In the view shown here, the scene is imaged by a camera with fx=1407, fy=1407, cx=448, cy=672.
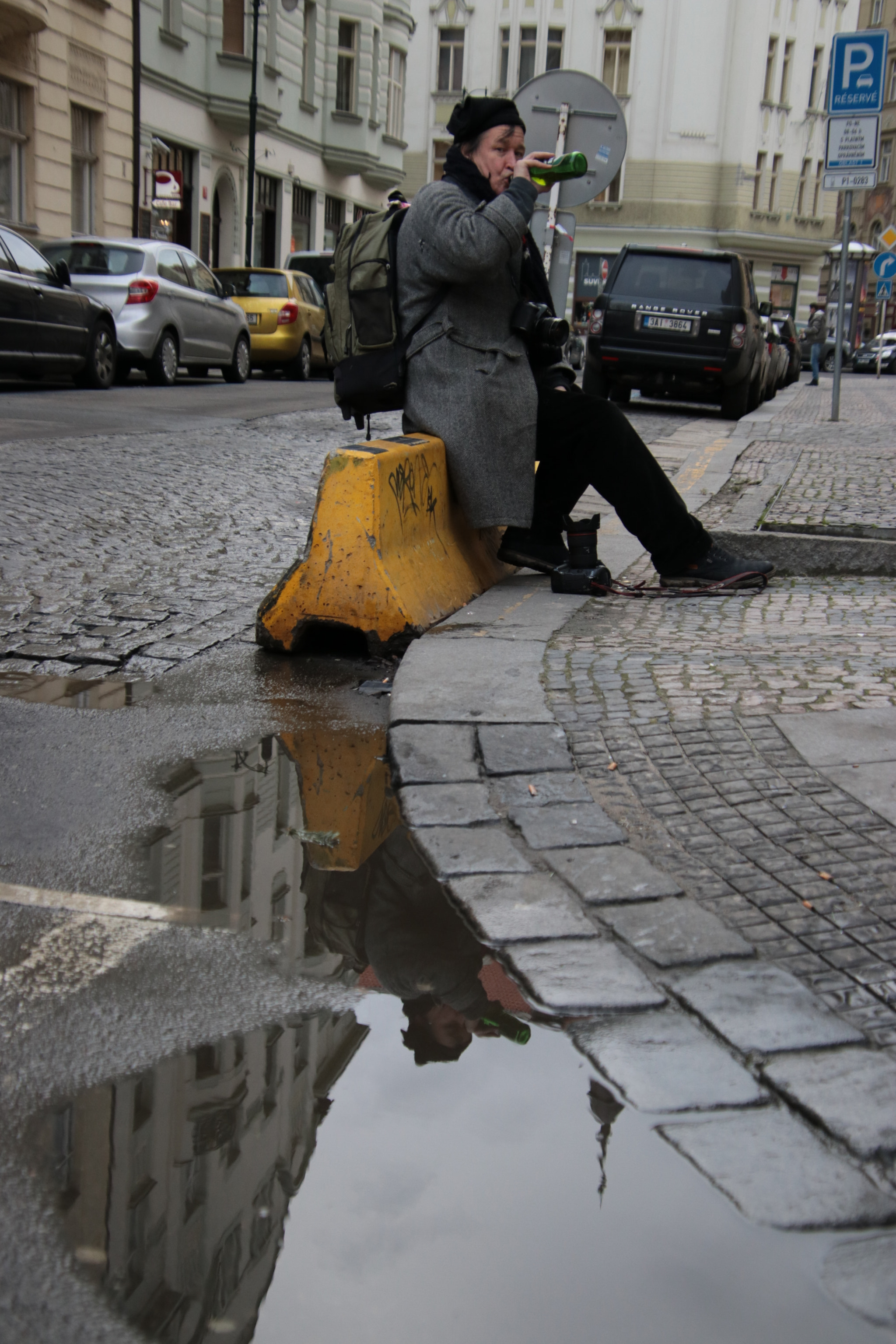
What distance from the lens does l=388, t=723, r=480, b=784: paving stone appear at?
3.39 metres

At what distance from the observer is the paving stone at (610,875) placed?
2.76 metres

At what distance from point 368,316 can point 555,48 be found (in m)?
54.6

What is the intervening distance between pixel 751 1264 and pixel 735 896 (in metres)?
1.08

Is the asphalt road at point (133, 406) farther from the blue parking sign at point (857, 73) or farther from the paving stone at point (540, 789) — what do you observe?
the paving stone at point (540, 789)

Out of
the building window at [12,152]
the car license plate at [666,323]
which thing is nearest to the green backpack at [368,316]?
the car license plate at [666,323]

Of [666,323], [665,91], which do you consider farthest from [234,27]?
[665,91]

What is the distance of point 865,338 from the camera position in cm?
6506

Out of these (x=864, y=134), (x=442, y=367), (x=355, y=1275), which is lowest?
(x=355, y=1275)

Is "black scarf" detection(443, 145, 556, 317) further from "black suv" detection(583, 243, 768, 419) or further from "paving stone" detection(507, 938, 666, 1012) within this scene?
"black suv" detection(583, 243, 768, 419)

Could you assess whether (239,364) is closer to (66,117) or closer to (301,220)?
(66,117)

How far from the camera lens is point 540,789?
3.31 meters

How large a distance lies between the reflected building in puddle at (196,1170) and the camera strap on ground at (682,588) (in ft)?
11.5

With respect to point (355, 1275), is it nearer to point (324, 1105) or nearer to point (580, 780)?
point (324, 1105)

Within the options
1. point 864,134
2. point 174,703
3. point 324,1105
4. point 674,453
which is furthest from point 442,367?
point 864,134
